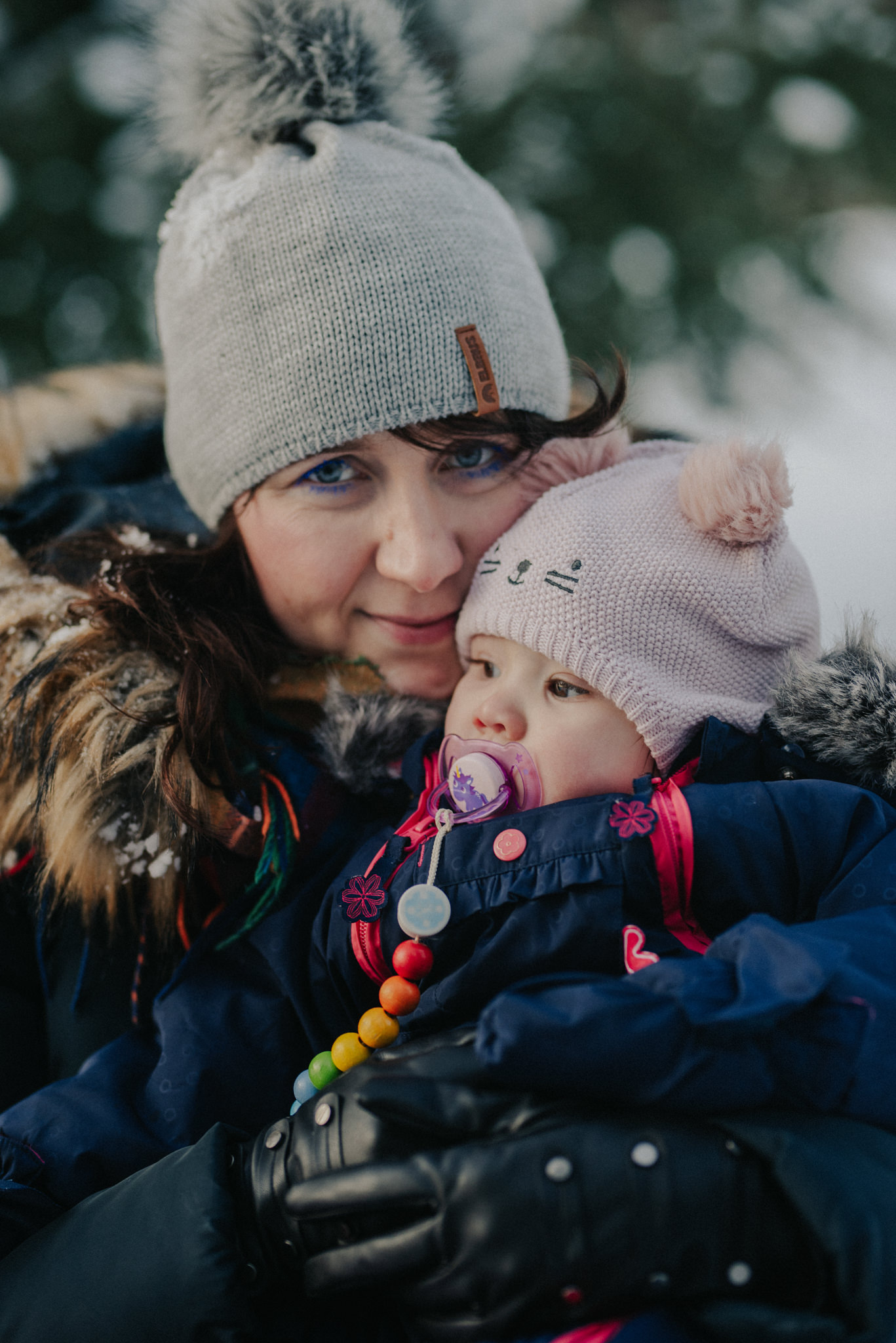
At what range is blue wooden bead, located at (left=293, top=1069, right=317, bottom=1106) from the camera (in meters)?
1.22

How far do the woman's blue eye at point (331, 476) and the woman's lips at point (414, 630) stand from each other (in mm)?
217

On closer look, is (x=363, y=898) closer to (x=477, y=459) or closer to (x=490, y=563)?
(x=490, y=563)

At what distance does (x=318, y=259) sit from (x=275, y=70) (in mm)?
467

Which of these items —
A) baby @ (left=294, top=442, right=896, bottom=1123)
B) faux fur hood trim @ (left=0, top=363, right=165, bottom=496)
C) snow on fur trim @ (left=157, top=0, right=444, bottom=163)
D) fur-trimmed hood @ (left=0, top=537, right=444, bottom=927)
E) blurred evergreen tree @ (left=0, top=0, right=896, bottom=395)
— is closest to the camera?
baby @ (left=294, top=442, right=896, bottom=1123)

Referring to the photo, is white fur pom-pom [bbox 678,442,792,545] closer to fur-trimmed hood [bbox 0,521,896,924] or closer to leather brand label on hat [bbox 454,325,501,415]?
fur-trimmed hood [bbox 0,521,896,924]

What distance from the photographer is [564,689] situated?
1389 mm

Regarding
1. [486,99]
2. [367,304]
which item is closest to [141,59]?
[367,304]

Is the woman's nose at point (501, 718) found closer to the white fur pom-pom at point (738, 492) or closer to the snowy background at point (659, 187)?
the white fur pom-pom at point (738, 492)

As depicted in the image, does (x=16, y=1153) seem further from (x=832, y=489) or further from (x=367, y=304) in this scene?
(x=832, y=489)

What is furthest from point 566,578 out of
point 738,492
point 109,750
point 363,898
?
point 109,750

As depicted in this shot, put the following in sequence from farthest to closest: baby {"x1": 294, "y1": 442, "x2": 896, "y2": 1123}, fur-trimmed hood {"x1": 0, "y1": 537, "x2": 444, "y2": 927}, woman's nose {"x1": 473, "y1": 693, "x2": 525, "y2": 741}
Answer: fur-trimmed hood {"x1": 0, "y1": 537, "x2": 444, "y2": 927}, woman's nose {"x1": 473, "y1": 693, "x2": 525, "y2": 741}, baby {"x1": 294, "y1": 442, "x2": 896, "y2": 1123}

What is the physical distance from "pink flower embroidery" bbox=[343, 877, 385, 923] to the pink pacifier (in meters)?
0.14

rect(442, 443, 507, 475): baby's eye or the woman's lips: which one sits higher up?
rect(442, 443, 507, 475): baby's eye

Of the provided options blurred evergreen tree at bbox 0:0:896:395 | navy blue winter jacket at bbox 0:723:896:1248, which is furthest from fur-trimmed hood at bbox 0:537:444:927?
blurred evergreen tree at bbox 0:0:896:395
